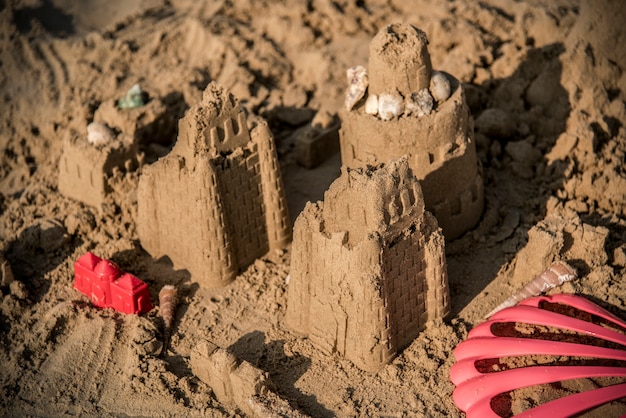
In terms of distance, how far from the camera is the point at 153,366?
7008 mm

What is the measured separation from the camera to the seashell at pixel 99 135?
28.2 ft

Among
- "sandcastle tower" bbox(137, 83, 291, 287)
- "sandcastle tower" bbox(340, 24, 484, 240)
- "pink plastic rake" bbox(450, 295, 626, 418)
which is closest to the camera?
"pink plastic rake" bbox(450, 295, 626, 418)

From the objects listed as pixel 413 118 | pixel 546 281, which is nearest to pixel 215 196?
pixel 413 118

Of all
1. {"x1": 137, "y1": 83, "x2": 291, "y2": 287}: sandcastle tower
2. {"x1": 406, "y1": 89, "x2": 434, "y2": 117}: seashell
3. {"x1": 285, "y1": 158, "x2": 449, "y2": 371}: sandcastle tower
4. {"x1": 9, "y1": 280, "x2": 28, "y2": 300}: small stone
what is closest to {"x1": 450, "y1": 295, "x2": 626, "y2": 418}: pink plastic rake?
{"x1": 285, "y1": 158, "x2": 449, "y2": 371}: sandcastle tower

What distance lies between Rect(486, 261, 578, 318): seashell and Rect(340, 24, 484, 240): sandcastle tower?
1.03 meters

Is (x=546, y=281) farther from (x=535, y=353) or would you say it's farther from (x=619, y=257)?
(x=535, y=353)

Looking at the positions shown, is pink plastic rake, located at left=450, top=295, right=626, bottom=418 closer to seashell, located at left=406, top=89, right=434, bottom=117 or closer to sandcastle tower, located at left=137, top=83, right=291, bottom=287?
seashell, located at left=406, top=89, right=434, bottom=117

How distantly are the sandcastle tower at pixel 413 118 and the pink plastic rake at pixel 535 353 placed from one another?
4.57 feet

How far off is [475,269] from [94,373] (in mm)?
3547

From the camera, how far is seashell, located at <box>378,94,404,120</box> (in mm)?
7422

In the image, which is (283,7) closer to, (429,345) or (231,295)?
(231,295)

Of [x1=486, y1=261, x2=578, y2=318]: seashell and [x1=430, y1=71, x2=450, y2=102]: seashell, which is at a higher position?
[x1=430, y1=71, x2=450, y2=102]: seashell

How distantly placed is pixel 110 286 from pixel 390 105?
2982mm

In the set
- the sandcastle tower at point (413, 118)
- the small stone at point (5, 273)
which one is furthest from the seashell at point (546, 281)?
the small stone at point (5, 273)
